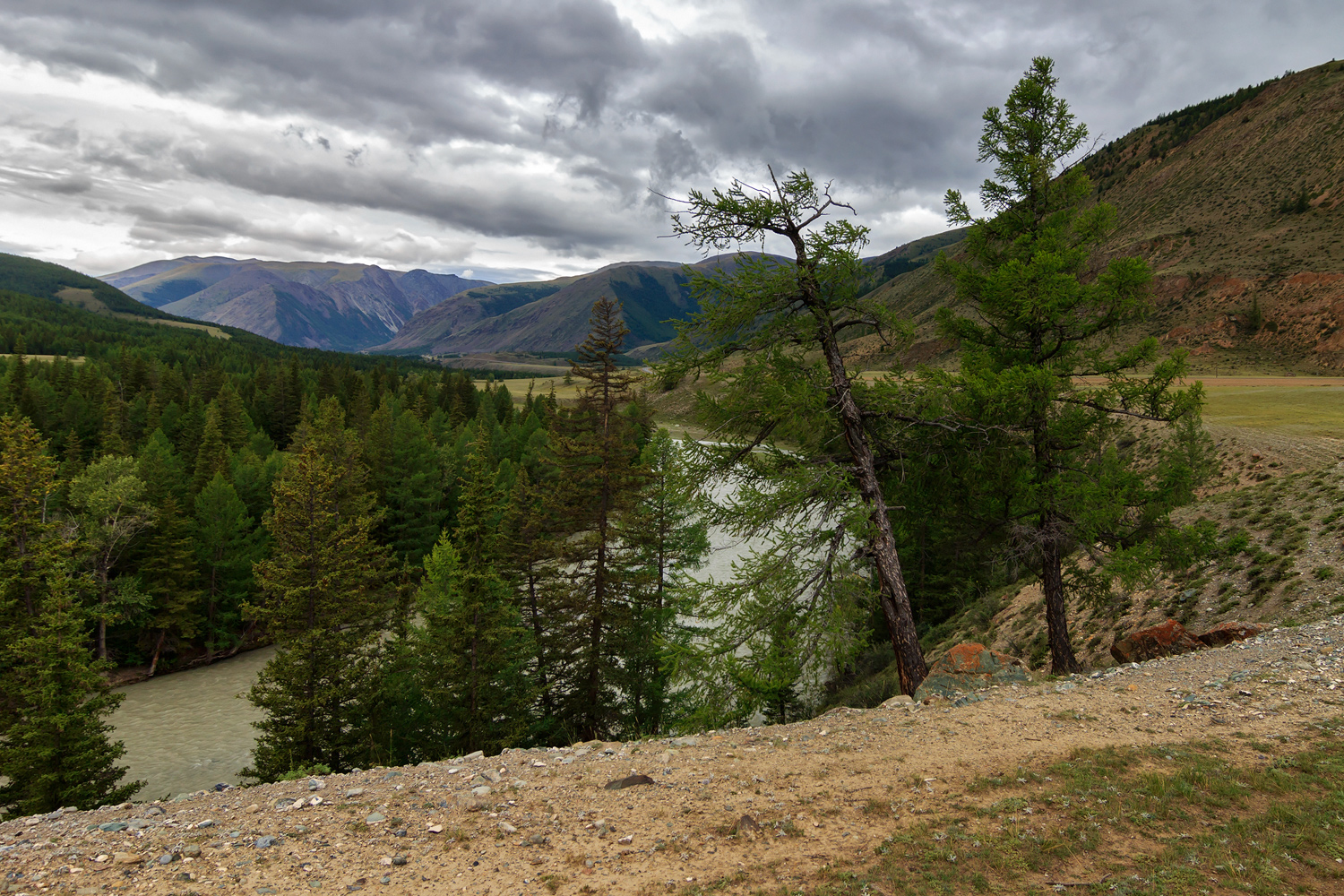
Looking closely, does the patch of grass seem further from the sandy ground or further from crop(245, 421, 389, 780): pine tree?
crop(245, 421, 389, 780): pine tree

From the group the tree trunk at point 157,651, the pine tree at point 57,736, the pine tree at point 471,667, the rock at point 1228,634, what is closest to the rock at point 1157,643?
the rock at point 1228,634

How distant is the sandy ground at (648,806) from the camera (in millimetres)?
5711

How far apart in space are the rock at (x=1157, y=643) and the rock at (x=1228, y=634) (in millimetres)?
208

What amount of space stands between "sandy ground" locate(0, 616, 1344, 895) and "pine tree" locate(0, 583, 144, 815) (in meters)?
15.2

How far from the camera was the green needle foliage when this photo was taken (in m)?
11.5

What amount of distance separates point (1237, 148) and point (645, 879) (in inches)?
6791

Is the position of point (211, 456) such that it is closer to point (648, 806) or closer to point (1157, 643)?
point (648, 806)

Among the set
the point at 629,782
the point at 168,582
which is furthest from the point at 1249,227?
the point at 168,582

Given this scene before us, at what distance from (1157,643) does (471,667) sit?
19272 mm

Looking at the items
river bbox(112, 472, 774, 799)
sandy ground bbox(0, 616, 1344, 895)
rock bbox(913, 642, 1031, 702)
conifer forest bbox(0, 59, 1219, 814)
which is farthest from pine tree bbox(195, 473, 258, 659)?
rock bbox(913, 642, 1031, 702)

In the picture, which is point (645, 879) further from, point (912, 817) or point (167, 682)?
point (167, 682)

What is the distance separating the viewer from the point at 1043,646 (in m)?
18.8

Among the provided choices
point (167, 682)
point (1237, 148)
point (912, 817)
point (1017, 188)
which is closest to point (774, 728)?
point (912, 817)

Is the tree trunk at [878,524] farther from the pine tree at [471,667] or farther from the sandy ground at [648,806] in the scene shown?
the pine tree at [471,667]
